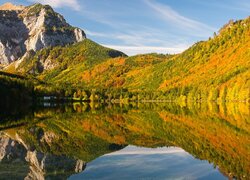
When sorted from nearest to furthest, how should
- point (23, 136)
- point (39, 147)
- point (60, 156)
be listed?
point (60, 156)
point (39, 147)
point (23, 136)

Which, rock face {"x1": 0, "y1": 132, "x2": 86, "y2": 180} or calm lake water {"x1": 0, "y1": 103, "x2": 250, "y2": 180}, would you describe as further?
calm lake water {"x1": 0, "y1": 103, "x2": 250, "y2": 180}

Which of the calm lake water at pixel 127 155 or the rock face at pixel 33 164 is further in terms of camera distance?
the calm lake water at pixel 127 155

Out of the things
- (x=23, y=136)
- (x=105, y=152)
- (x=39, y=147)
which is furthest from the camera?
(x=23, y=136)

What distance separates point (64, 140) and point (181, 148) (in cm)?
1894

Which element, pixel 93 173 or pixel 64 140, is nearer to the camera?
pixel 93 173

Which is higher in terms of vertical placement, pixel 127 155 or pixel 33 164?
pixel 33 164

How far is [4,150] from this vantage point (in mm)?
50125

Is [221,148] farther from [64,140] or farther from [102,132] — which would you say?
[102,132]

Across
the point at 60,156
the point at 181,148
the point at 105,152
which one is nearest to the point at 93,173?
the point at 60,156

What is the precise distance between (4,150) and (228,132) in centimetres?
3592

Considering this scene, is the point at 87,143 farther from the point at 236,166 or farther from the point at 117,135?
the point at 236,166

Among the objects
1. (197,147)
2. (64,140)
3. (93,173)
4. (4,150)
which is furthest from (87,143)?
(93,173)

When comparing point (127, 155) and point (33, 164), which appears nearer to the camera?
point (33, 164)

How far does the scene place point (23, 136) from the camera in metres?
63.6
